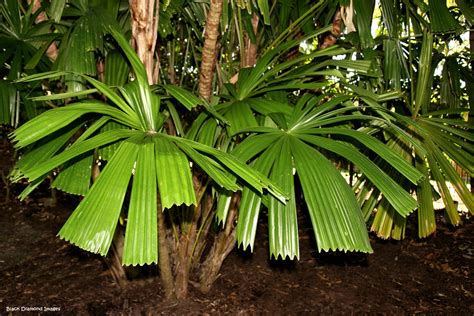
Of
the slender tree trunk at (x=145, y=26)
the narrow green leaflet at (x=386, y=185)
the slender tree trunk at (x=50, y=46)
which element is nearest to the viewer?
the narrow green leaflet at (x=386, y=185)

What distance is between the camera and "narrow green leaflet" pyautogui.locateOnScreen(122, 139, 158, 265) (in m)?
0.85

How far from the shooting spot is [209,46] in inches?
55.9

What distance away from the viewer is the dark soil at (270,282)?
6.58ft

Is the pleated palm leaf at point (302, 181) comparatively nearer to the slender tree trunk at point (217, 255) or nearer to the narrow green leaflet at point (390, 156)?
the narrow green leaflet at point (390, 156)

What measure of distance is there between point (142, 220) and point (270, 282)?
1469 millimetres

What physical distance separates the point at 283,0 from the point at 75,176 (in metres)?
1.13

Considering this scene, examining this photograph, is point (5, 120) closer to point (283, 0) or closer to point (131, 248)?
point (131, 248)

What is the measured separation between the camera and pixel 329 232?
1015 millimetres

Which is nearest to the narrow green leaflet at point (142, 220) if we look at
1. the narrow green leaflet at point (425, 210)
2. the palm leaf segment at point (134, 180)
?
the palm leaf segment at point (134, 180)

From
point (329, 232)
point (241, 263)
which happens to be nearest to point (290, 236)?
point (329, 232)

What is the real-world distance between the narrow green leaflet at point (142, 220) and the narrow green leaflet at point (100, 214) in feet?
0.10

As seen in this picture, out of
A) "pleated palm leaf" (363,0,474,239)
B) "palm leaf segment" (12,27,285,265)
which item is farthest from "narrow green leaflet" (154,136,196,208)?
"pleated palm leaf" (363,0,474,239)

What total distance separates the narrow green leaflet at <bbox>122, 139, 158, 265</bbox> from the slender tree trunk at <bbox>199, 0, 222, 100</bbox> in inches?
24.7

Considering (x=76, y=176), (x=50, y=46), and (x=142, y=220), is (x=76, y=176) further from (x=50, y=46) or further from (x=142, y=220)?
(x=50, y=46)
